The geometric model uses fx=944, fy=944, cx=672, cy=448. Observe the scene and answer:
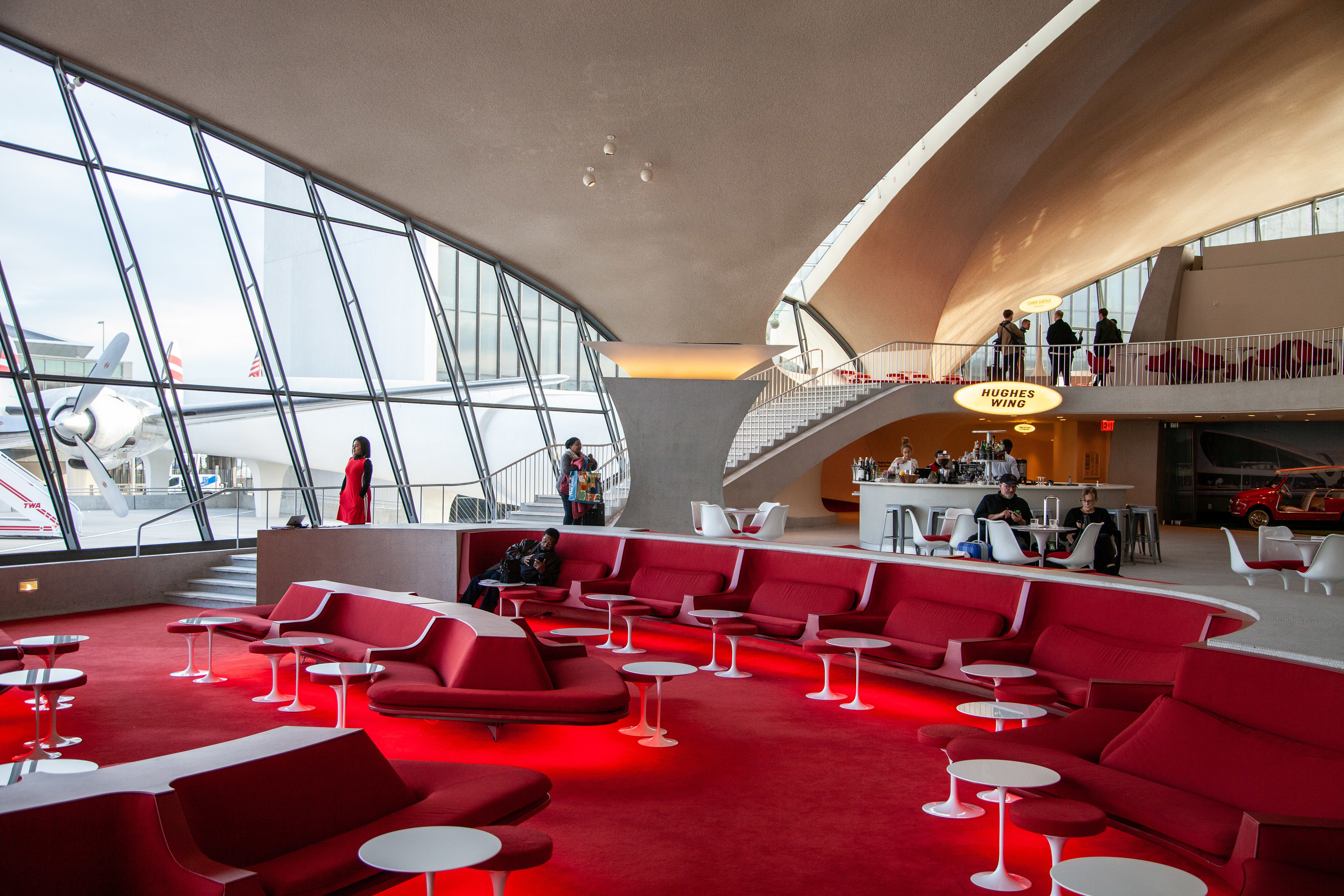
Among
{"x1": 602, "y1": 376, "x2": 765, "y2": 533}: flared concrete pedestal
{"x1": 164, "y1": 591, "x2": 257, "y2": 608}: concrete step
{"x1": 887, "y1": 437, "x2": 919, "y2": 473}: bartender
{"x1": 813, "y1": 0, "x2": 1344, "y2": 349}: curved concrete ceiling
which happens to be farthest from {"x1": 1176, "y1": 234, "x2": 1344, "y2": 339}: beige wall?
{"x1": 164, "y1": 591, "x2": 257, "y2": 608}: concrete step

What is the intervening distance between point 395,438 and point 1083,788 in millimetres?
12523

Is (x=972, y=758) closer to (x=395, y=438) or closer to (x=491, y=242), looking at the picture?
(x=395, y=438)

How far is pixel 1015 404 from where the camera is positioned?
56.1ft

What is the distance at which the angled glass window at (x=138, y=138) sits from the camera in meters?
12.3

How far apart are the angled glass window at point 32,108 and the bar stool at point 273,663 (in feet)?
27.3

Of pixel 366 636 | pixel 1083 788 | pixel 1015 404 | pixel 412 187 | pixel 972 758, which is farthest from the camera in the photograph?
pixel 1015 404

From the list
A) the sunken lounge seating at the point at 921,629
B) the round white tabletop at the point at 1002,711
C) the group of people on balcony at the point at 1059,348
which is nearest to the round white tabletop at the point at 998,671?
the round white tabletop at the point at 1002,711

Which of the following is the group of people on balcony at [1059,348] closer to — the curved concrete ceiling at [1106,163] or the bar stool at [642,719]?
the curved concrete ceiling at [1106,163]

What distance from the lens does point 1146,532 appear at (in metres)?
14.5

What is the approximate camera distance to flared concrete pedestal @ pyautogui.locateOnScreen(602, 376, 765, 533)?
13.2 meters

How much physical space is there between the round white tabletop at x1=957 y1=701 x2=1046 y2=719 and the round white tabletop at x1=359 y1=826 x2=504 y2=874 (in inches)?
113

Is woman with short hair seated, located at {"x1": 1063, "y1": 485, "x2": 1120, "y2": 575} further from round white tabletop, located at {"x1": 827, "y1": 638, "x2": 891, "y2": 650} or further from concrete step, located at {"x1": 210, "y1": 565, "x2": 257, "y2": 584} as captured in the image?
concrete step, located at {"x1": 210, "y1": 565, "x2": 257, "y2": 584}

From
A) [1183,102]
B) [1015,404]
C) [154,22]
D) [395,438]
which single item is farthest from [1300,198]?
[154,22]

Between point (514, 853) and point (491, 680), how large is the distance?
2456 millimetres
